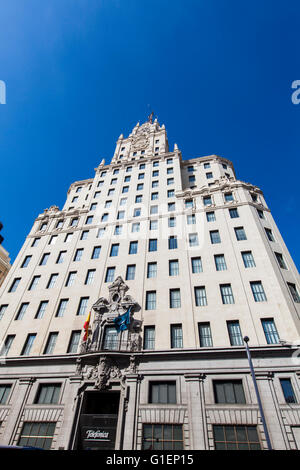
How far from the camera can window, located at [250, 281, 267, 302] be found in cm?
2223

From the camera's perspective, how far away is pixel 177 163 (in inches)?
1657

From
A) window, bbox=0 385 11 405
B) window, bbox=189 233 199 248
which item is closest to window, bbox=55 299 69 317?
window, bbox=0 385 11 405

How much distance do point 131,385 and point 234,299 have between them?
11396 mm

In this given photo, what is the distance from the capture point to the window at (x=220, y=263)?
2550 cm

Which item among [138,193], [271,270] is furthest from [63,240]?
[271,270]

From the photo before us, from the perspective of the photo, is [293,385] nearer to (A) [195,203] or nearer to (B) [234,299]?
(B) [234,299]

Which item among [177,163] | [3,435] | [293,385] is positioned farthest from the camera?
[177,163]

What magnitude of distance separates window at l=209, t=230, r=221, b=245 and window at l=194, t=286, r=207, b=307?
6117 millimetres

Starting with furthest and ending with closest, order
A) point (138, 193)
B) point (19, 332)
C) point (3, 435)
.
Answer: point (138, 193) → point (19, 332) → point (3, 435)

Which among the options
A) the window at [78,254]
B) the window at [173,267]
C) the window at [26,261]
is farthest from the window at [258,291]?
the window at [26,261]

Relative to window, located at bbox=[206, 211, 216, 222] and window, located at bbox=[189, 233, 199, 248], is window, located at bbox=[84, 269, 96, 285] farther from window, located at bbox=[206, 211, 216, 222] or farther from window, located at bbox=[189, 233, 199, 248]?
window, located at bbox=[206, 211, 216, 222]

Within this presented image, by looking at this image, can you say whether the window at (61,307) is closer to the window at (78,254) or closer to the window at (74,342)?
the window at (74,342)

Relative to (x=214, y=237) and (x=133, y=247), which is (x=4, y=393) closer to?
(x=133, y=247)

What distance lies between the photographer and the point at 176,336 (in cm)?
2183
